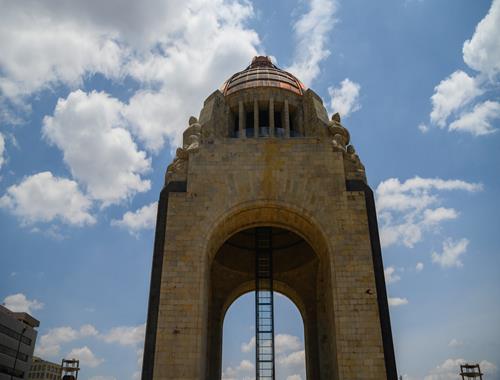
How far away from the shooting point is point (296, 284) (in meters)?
22.0

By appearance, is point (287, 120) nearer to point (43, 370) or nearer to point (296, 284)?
point (296, 284)

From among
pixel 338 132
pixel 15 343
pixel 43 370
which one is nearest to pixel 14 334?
pixel 15 343

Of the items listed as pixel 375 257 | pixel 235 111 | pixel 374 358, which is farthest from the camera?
pixel 235 111

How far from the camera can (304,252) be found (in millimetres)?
22000

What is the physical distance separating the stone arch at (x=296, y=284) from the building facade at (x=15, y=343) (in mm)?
31730

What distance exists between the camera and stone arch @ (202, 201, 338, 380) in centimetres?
1524

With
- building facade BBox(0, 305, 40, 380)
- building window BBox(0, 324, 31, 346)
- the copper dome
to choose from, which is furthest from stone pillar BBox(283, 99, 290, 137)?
building window BBox(0, 324, 31, 346)

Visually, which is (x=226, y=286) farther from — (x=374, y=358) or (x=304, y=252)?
(x=374, y=358)

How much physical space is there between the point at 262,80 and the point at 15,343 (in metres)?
42.7

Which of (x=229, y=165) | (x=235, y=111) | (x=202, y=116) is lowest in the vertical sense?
(x=229, y=165)

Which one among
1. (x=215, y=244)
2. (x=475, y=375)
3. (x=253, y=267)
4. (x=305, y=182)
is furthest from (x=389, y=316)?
(x=475, y=375)

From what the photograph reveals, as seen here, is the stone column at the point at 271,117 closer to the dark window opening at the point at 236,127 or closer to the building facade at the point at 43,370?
the dark window opening at the point at 236,127

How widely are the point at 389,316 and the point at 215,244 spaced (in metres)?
6.86

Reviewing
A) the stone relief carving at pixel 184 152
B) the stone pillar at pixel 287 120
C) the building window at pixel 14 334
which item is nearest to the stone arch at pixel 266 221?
the stone relief carving at pixel 184 152
